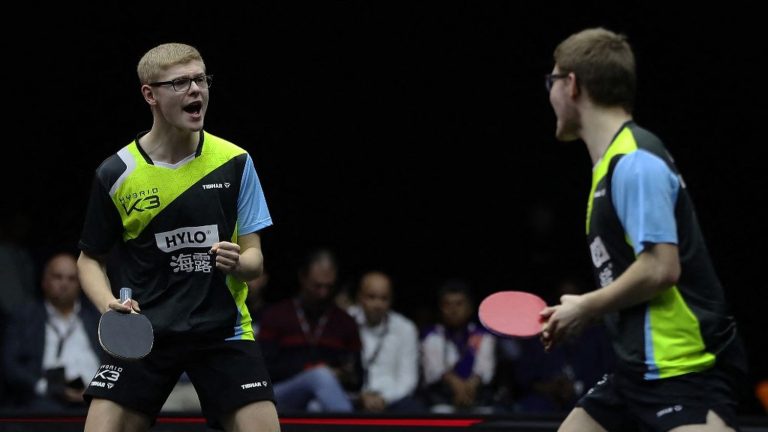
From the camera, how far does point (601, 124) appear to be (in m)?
3.66

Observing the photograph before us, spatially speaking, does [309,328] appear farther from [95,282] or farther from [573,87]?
[573,87]

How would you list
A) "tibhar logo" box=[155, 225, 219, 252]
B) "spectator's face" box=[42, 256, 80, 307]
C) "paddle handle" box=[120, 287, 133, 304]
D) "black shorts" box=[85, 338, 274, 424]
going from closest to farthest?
"paddle handle" box=[120, 287, 133, 304], "black shorts" box=[85, 338, 274, 424], "tibhar logo" box=[155, 225, 219, 252], "spectator's face" box=[42, 256, 80, 307]

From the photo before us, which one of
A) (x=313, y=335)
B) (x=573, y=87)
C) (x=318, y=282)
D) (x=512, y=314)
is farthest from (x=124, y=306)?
(x=318, y=282)

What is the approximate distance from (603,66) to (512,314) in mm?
788

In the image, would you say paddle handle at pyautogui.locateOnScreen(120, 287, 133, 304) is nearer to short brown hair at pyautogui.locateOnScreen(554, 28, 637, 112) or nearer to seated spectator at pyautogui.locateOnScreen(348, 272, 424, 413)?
short brown hair at pyautogui.locateOnScreen(554, 28, 637, 112)

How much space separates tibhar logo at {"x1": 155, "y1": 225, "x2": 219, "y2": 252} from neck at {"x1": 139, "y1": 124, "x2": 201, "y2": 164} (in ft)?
0.86

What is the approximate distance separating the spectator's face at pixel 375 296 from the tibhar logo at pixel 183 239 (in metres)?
4.19

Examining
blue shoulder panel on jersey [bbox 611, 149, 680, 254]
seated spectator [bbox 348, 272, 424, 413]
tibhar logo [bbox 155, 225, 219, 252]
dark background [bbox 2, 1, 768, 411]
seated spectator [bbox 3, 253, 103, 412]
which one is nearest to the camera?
blue shoulder panel on jersey [bbox 611, 149, 680, 254]

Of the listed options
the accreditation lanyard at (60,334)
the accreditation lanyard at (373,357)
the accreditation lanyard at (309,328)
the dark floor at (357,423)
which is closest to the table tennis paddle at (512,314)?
the dark floor at (357,423)

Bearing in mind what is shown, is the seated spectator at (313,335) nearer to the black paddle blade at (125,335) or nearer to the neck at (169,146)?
the neck at (169,146)

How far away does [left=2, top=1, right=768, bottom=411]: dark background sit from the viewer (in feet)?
33.9

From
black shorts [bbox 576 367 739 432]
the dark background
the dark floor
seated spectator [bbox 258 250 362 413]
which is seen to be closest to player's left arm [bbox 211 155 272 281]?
black shorts [bbox 576 367 739 432]

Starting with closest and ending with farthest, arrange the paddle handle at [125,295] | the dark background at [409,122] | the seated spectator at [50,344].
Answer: the paddle handle at [125,295] < the seated spectator at [50,344] < the dark background at [409,122]

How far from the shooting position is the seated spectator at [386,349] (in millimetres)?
8336
